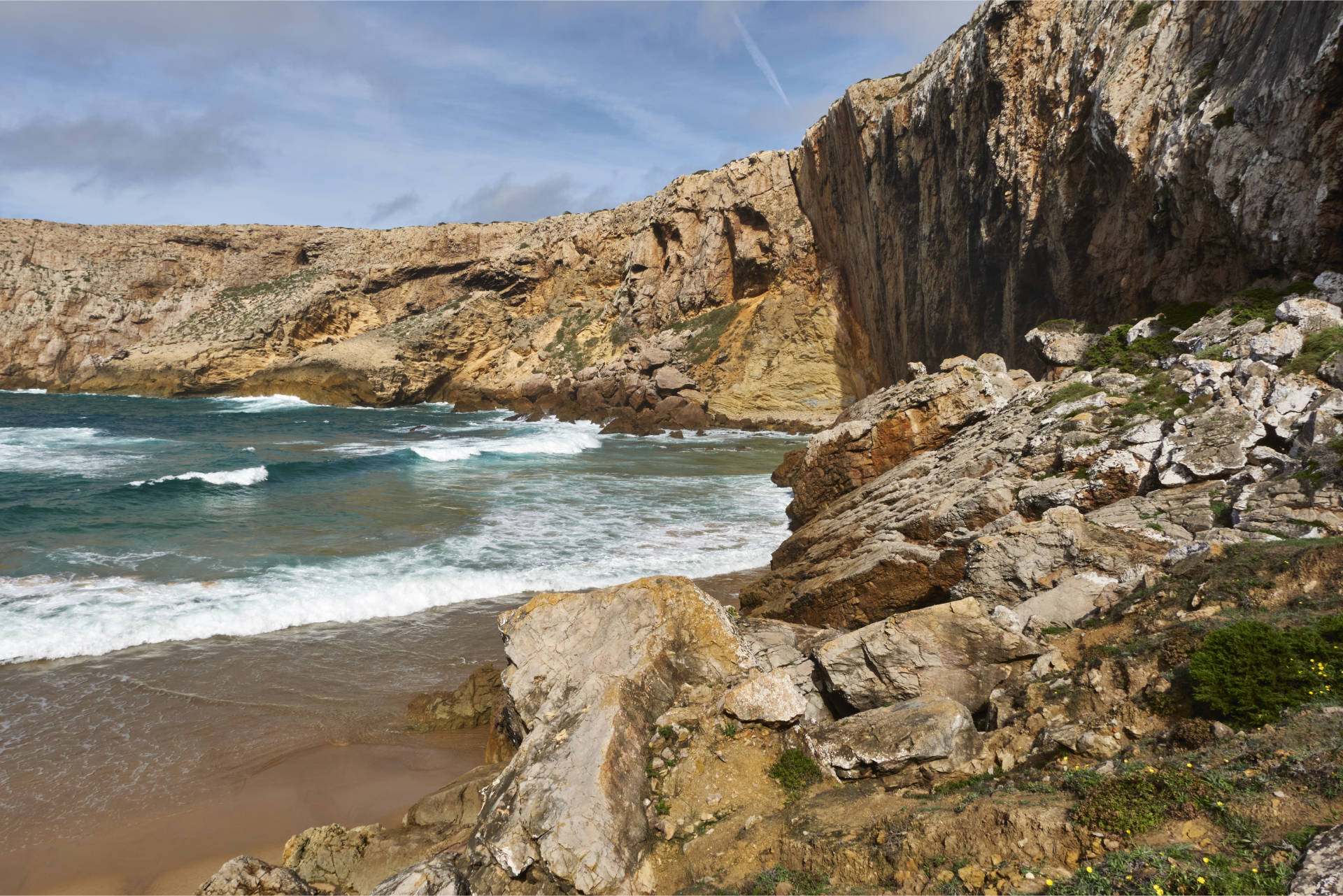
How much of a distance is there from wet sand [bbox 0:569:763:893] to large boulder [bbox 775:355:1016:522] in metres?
8.28

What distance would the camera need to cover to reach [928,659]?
19.9 ft

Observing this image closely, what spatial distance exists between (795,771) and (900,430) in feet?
37.1

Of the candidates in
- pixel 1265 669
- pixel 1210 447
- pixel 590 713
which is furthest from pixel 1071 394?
pixel 590 713

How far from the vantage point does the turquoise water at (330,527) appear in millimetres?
12422

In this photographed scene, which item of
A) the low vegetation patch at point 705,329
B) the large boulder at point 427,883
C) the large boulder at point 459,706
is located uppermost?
the low vegetation patch at point 705,329

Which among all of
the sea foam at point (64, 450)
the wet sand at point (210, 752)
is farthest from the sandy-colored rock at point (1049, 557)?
the sea foam at point (64, 450)

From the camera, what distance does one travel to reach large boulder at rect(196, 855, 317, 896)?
5188 mm

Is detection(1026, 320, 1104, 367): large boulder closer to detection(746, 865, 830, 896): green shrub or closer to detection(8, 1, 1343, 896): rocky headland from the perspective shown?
detection(8, 1, 1343, 896): rocky headland

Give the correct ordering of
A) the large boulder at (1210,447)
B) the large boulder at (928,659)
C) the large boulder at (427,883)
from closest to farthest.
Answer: the large boulder at (427,883) < the large boulder at (928,659) < the large boulder at (1210,447)

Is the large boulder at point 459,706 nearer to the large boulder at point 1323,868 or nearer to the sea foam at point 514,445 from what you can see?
the large boulder at point 1323,868

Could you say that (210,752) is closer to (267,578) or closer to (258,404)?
(267,578)

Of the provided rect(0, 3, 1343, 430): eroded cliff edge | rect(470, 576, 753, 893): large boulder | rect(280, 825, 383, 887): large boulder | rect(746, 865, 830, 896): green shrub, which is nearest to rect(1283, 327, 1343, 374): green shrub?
rect(0, 3, 1343, 430): eroded cliff edge

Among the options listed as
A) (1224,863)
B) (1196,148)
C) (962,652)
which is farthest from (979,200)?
(1224,863)

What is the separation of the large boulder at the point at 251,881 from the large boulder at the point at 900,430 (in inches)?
497
